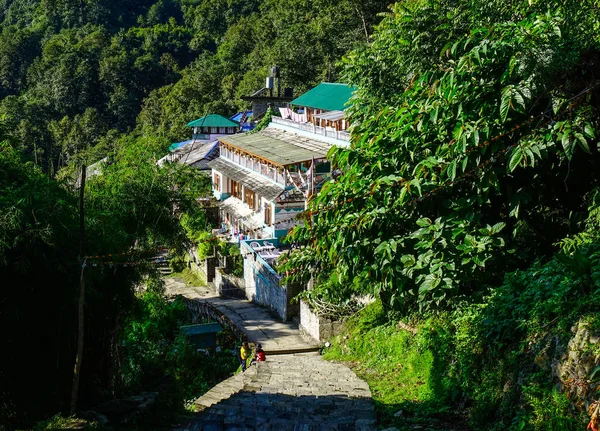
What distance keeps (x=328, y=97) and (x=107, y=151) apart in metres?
25.5


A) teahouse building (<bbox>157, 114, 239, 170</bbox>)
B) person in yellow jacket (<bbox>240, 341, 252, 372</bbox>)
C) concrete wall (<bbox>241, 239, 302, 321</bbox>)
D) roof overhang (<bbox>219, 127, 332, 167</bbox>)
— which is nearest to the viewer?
Answer: person in yellow jacket (<bbox>240, 341, 252, 372</bbox>)

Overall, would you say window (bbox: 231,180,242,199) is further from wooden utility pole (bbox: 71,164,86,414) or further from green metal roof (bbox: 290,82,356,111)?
wooden utility pole (bbox: 71,164,86,414)

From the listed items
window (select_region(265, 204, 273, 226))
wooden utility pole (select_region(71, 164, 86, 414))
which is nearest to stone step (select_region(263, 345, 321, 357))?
wooden utility pole (select_region(71, 164, 86, 414))

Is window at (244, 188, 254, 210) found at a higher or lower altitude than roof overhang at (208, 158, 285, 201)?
lower

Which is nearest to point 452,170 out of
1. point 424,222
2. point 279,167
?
point 424,222

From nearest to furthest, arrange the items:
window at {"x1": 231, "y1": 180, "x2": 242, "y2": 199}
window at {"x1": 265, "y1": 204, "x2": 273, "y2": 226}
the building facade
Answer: the building facade
window at {"x1": 265, "y1": 204, "x2": 273, "y2": 226}
window at {"x1": 231, "y1": 180, "x2": 242, "y2": 199}

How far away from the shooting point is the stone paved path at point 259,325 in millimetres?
15259

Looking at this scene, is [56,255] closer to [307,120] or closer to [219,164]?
[219,164]

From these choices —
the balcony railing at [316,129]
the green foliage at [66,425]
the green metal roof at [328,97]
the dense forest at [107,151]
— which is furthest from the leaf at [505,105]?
the green metal roof at [328,97]

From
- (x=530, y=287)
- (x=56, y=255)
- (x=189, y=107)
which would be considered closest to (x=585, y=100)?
(x=530, y=287)

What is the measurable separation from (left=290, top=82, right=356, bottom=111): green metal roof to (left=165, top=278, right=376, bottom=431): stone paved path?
17.5 meters

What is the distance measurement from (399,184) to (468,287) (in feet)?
6.44

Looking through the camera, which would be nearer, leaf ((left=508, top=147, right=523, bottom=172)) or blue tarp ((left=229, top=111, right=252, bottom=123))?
leaf ((left=508, top=147, right=523, bottom=172))

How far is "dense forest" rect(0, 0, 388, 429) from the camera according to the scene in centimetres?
831
